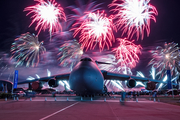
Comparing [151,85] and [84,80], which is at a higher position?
[84,80]

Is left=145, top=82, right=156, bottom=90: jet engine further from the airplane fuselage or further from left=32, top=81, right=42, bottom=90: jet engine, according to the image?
left=32, top=81, right=42, bottom=90: jet engine

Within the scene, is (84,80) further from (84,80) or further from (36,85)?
(36,85)

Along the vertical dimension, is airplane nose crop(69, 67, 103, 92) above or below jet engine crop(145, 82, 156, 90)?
above

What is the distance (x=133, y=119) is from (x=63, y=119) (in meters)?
2.88

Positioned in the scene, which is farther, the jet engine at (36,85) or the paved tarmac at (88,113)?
the jet engine at (36,85)

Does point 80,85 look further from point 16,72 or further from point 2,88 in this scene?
point 2,88

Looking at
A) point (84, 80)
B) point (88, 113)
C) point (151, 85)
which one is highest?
point (84, 80)

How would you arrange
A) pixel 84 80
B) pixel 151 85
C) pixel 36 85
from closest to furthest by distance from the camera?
pixel 84 80
pixel 151 85
pixel 36 85

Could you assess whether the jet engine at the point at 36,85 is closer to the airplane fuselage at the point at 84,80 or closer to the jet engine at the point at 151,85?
the airplane fuselage at the point at 84,80

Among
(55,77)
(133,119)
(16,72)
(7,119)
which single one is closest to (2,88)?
(16,72)

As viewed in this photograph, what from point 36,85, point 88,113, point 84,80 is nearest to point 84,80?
point 84,80

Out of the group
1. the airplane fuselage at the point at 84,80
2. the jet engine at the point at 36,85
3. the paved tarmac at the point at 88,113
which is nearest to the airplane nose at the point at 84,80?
the airplane fuselage at the point at 84,80

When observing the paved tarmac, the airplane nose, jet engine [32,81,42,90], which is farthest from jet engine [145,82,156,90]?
jet engine [32,81,42,90]

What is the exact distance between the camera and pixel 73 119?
631 cm
